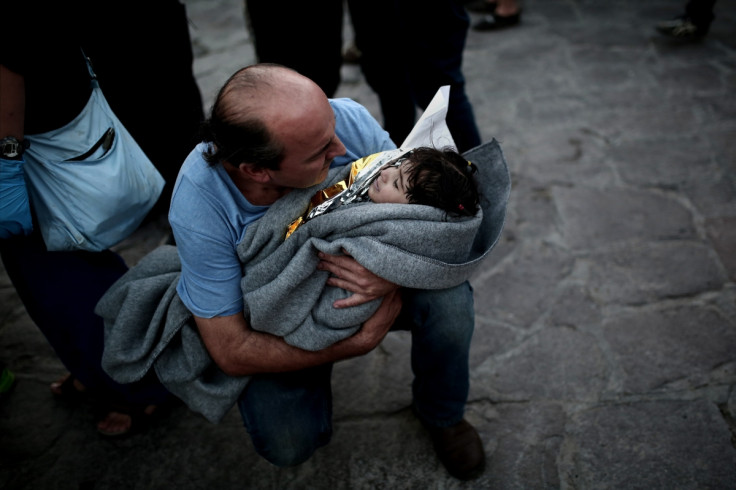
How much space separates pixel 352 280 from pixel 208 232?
41cm

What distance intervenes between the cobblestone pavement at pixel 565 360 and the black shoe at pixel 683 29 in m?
0.88

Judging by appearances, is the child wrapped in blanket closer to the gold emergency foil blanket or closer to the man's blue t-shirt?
the gold emergency foil blanket

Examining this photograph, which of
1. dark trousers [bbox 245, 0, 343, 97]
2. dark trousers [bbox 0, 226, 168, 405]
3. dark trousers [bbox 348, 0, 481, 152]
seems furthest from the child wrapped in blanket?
dark trousers [bbox 245, 0, 343, 97]

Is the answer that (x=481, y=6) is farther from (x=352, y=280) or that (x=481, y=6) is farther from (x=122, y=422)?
(x=122, y=422)

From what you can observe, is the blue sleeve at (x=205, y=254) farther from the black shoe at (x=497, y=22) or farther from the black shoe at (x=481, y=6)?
the black shoe at (x=481, y=6)

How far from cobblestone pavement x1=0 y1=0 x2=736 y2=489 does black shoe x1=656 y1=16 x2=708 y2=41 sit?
0.88m

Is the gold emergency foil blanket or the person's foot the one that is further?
the person's foot

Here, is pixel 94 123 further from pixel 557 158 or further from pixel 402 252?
pixel 557 158

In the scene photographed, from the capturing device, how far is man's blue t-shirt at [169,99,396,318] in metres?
1.47

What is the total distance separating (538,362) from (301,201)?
1282mm

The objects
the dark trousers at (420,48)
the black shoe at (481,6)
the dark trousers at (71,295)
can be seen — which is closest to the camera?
the dark trousers at (71,295)

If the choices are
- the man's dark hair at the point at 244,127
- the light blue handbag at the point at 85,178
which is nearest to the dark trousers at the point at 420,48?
the man's dark hair at the point at 244,127

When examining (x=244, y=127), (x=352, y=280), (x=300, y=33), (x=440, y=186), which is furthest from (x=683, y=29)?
(x=244, y=127)

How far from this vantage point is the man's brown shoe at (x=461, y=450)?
6.21 ft
